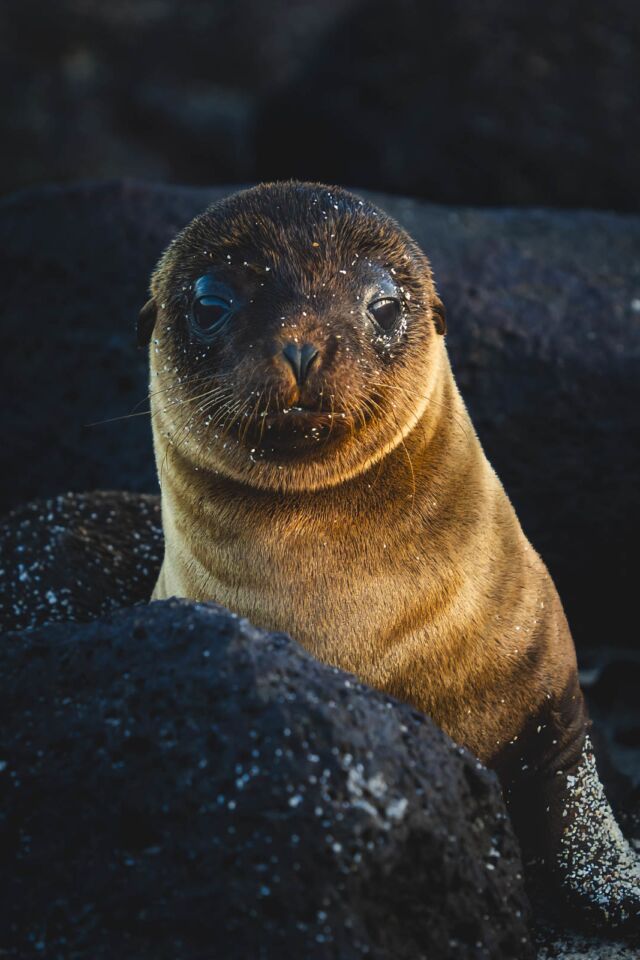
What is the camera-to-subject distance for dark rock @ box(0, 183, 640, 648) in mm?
6414

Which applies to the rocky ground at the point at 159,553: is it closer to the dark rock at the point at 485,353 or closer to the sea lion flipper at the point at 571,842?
the dark rock at the point at 485,353

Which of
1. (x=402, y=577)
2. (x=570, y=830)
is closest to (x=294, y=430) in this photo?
(x=402, y=577)

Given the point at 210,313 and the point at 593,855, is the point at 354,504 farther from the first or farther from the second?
the point at 593,855

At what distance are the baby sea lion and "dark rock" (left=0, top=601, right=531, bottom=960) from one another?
2.38ft

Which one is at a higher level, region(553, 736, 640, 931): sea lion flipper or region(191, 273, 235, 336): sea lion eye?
region(191, 273, 235, 336): sea lion eye

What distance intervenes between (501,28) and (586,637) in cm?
513

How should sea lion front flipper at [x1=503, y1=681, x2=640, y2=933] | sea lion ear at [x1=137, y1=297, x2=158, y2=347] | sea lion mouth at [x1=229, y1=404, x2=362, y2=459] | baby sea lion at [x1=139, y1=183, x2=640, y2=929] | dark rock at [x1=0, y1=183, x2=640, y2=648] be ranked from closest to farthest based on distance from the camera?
1. sea lion mouth at [x1=229, y1=404, x2=362, y2=459]
2. baby sea lion at [x1=139, y1=183, x2=640, y2=929]
3. sea lion front flipper at [x1=503, y1=681, x2=640, y2=933]
4. sea lion ear at [x1=137, y1=297, x2=158, y2=347]
5. dark rock at [x1=0, y1=183, x2=640, y2=648]

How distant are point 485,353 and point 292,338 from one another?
302 centimetres

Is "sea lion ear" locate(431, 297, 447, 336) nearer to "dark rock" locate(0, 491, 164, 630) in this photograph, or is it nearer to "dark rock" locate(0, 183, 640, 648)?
"dark rock" locate(0, 491, 164, 630)

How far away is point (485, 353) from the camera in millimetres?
6531

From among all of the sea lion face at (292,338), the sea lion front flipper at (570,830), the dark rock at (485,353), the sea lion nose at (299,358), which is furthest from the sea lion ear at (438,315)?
the dark rock at (485,353)

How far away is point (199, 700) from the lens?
9.95ft

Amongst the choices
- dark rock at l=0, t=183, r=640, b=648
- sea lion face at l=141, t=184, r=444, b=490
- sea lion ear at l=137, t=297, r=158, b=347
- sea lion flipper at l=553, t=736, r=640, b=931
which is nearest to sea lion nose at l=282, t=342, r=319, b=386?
sea lion face at l=141, t=184, r=444, b=490

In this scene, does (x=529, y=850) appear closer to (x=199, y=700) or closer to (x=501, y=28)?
(x=199, y=700)
